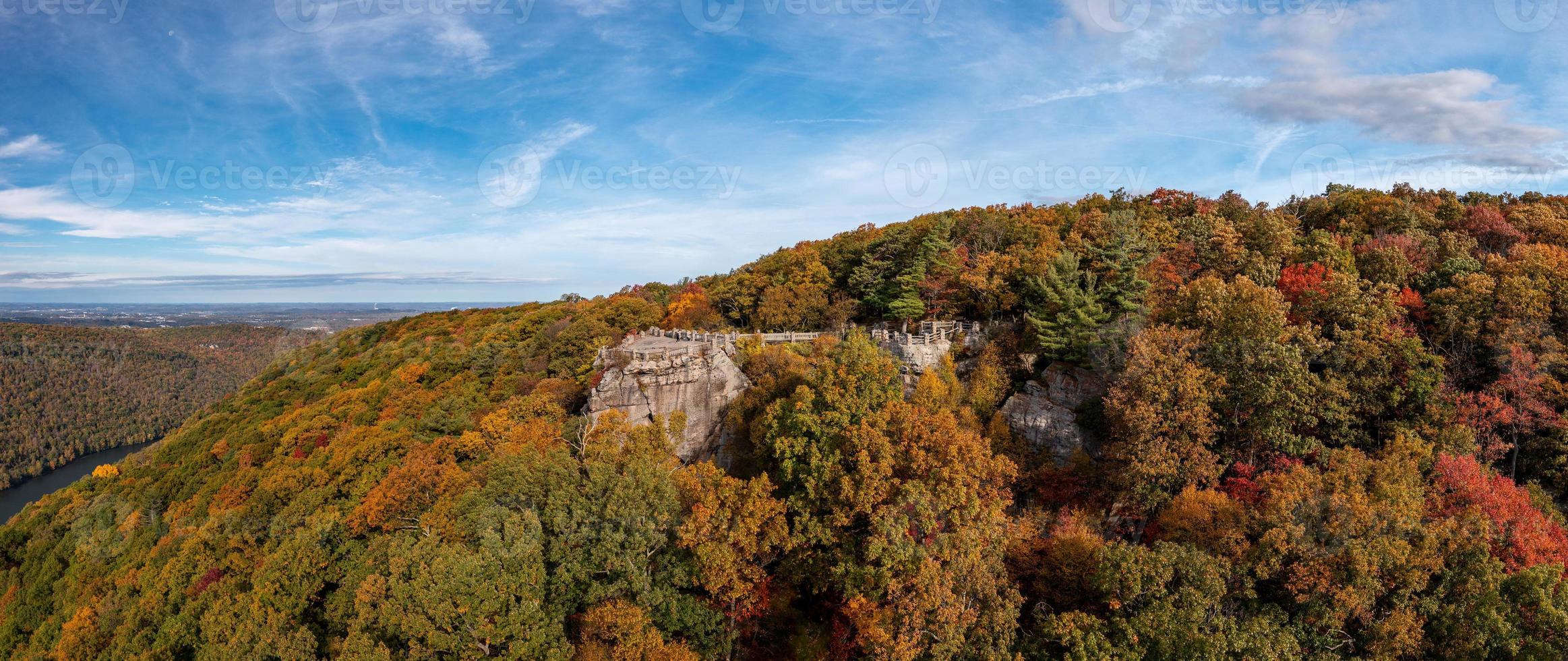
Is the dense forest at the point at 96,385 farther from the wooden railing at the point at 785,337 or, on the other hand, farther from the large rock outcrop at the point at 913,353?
the large rock outcrop at the point at 913,353

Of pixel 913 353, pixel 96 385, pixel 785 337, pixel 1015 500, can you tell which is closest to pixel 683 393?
pixel 785 337

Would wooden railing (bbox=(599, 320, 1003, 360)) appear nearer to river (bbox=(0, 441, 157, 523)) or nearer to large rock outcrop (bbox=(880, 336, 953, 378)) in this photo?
large rock outcrop (bbox=(880, 336, 953, 378))

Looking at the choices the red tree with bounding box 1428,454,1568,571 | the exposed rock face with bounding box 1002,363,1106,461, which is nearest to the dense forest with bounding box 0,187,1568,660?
the red tree with bounding box 1428,454,1568,571

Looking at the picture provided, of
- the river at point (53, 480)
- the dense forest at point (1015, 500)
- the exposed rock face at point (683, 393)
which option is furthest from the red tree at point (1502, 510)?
the river at point (53, 480)

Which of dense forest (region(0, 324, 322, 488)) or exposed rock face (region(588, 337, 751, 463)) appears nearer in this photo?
exposed rock face (region(588, 337, 751, 463))

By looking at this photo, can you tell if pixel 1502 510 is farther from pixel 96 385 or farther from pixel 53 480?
pixel 96 385
